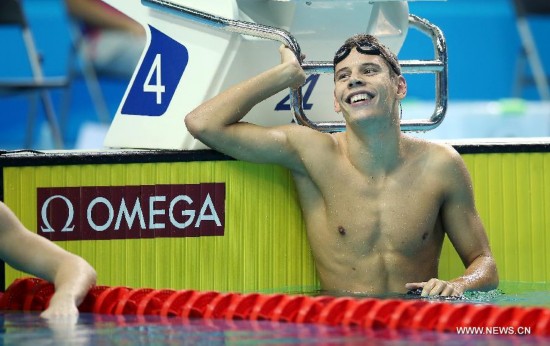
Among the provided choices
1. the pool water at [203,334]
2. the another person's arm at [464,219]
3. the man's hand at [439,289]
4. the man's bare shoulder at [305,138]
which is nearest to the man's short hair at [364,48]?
the man's bare shoulder at [305,138]

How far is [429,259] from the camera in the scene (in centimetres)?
443

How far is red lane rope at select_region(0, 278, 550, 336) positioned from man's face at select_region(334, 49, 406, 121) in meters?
0.84

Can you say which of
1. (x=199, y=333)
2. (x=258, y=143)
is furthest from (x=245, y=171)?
(x=199, y=333)

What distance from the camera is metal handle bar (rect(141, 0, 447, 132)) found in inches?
169

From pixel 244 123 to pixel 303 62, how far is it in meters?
0.32

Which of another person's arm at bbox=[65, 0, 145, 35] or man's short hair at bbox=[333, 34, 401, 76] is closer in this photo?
man's short hair at bbox=[333, 34, 401, 76]

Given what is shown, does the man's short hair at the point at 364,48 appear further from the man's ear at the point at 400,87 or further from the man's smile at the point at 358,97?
the man's smile at the point at 358,97

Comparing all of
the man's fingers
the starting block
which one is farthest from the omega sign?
the man's fingers

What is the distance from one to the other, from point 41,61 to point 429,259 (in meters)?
4.96

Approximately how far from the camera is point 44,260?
378 centimetres

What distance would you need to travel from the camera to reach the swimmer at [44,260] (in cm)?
369

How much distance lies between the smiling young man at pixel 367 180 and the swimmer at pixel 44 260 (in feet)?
2.62

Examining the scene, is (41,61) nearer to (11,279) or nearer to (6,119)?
(6,119)

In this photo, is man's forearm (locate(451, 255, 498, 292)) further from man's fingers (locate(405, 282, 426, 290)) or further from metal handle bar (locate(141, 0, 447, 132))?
metal handle bar (locate(141, 0, 447, 132))
